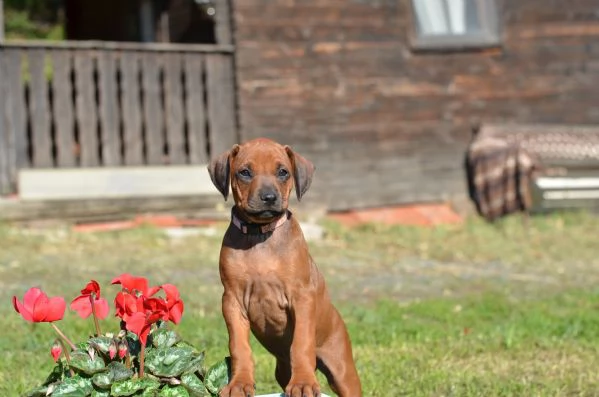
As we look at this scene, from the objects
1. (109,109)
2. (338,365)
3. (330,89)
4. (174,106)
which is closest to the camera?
(338,365)

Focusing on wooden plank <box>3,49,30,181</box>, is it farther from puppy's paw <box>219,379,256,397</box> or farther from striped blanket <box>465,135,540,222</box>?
puppy's paw <box>219,379,256,397</box>

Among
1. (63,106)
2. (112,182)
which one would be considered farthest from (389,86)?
(63,106)

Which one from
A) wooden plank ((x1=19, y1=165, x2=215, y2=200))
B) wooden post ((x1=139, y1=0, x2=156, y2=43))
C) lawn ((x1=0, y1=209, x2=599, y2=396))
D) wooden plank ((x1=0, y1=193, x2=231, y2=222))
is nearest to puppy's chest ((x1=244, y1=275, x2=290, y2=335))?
lawn ((x1=0, y1=209, x2=599, y2=396))

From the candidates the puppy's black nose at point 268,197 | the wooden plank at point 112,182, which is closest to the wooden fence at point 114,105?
the wooden plank at point 112,182

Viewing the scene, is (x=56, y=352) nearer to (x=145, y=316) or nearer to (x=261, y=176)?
(x=145, y=316)

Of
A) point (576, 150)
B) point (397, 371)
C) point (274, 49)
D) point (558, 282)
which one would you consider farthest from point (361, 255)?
point (397, 371)

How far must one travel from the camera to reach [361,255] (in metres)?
10.6

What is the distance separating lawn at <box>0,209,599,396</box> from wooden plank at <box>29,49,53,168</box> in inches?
39.1

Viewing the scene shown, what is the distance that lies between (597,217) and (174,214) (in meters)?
5.43

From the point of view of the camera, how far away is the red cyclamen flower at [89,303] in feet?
12.3

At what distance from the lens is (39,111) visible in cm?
1157

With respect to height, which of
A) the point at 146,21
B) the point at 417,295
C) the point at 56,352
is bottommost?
the point at 417,295

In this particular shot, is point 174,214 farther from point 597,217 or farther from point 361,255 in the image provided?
point 597,217

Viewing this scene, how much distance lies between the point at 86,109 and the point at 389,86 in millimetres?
3852
